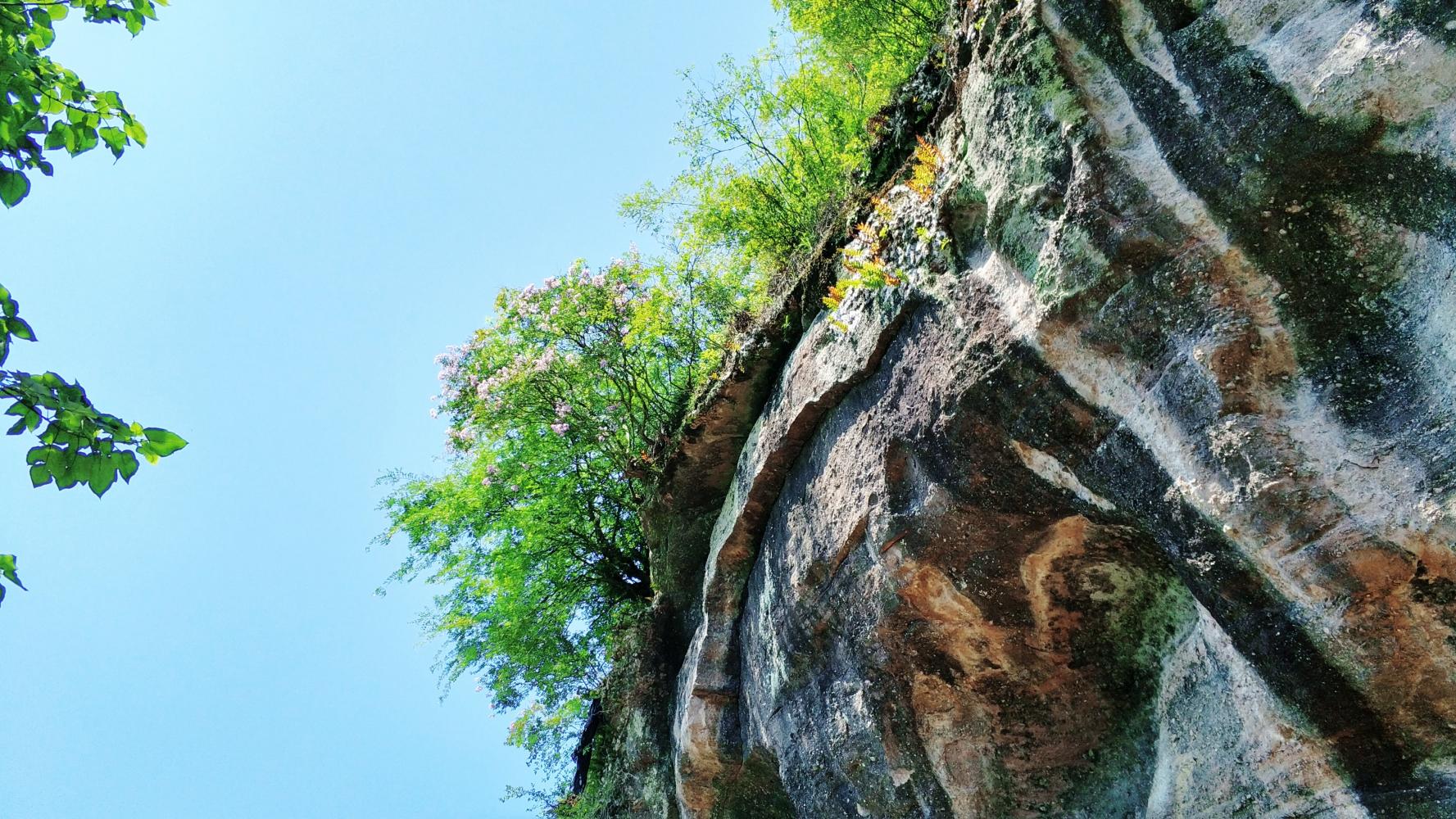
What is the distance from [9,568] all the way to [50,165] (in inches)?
88.3

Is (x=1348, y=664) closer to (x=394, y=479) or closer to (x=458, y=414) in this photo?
(x=458, y=414)

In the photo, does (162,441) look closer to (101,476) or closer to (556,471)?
(101,476)

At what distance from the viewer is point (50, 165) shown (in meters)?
4.56

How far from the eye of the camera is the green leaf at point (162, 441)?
12.4 feet

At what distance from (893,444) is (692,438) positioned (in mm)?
3895

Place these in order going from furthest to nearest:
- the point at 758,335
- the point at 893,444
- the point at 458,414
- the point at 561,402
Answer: the point at 458,414, the point at 561,402, the point at 758,335, the point at 893,444

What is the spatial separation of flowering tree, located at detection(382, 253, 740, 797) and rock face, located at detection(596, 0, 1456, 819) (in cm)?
429

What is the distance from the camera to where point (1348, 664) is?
12.4 feet

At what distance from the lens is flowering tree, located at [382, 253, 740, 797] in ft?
39.0

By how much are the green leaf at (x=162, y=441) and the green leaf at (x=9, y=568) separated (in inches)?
37.5

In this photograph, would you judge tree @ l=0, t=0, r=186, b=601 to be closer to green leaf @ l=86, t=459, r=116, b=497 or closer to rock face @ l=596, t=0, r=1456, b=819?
green leaf @ l=86, t=459, r=116, b=497

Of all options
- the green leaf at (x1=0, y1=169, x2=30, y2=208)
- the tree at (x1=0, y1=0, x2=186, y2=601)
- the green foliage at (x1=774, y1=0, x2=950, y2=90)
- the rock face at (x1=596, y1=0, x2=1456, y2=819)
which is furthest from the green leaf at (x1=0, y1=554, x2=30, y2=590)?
the green foliage at (x1=774, y1=0, x2=950, y2=90)

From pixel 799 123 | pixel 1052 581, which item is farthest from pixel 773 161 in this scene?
pixel 1052 581

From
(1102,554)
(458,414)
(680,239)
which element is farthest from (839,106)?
(1102,554)
